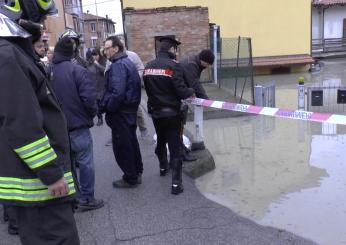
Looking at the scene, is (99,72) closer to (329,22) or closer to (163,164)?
(163,164)

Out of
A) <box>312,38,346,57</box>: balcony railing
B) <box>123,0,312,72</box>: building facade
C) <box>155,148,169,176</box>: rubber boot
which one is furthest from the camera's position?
<box>312,38,346,57</box>: balcony railing

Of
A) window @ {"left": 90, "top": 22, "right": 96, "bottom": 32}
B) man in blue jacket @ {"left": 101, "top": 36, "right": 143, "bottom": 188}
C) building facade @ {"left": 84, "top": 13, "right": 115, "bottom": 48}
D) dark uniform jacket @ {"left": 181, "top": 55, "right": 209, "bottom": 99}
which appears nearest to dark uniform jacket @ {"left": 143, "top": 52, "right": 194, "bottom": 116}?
man in blue jacket @ {"left": 101, "top": 36, "right": 143, "bottom": 188}

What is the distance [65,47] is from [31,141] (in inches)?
90.6

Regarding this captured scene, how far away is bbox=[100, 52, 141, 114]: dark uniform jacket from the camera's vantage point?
477cm

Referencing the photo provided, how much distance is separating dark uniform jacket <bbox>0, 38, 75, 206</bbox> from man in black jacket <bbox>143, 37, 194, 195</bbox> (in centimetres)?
252

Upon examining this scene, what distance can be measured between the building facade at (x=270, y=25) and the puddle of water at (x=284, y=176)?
14310 millimetres

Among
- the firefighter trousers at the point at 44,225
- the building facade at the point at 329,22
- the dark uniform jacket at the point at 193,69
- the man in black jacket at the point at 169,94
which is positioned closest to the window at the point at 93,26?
the building facade at the point at 329,22

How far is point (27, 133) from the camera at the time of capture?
2.13 m

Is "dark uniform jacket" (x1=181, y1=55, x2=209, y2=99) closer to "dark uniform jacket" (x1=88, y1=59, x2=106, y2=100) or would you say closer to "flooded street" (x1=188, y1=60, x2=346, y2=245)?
"flooded street" (x1=188, y1=60, x2=346, y2=245)

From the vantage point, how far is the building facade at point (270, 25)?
71.8ft

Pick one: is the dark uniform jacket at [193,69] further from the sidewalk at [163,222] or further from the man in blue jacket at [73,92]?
the man in blue jacket at [73,92]

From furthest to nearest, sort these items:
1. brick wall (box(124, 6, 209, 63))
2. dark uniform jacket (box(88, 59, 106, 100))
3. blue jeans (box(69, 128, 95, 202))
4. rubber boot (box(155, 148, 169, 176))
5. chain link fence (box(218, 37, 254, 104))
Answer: brick wall (box(124, 6, 209, 63))
chain link fence (box(218, 37, 254, 104))
dark uniform jacket (box(88, 59, 106, 100))
rubber boot (box(155, 148, 169, 176))
blue jeans (box(69, 128, 95, 202))

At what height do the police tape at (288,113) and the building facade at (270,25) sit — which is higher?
the building facade at (270,25)

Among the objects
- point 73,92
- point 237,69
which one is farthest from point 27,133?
point 237,69
